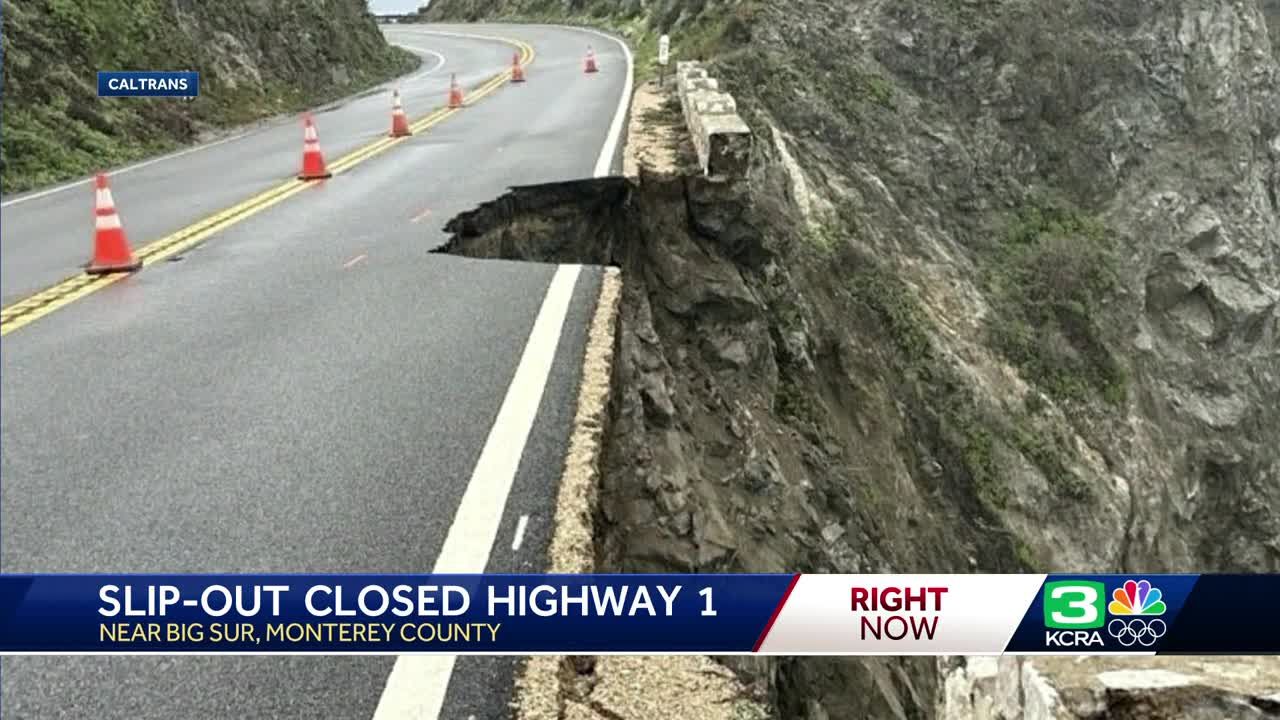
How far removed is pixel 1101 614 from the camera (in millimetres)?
3275

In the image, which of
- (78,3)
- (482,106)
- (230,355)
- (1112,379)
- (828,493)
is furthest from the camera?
(1112,379)

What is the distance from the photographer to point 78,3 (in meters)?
17.7

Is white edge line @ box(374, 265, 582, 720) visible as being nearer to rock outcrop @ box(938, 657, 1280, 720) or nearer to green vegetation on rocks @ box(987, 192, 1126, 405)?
rock outcrop @ box(938, 657, 1280, 720)

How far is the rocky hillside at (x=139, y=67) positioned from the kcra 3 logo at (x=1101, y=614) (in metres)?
13.3

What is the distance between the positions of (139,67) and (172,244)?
11310 millimetres

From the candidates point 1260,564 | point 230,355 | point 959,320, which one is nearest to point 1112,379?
point 959,320

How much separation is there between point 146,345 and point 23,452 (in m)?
1.49

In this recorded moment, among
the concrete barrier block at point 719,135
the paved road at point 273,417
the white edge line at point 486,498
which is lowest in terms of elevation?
the paved road at point 273,417

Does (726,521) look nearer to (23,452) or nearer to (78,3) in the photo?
(23,452)

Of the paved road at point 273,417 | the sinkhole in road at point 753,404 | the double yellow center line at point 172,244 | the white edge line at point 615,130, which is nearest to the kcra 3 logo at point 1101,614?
the sinkhole in road at point 753,404

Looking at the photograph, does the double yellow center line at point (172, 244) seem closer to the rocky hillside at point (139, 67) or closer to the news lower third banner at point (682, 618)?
the rocky hillside at point (139, 67)

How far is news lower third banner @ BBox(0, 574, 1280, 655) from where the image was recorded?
3.20 metres

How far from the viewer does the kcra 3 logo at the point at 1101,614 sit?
326 centimetres

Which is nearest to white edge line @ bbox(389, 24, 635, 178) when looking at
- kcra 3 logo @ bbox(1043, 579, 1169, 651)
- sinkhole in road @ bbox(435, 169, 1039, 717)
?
sinkhole in road @ bbox(435, 169, 1039, 717)
